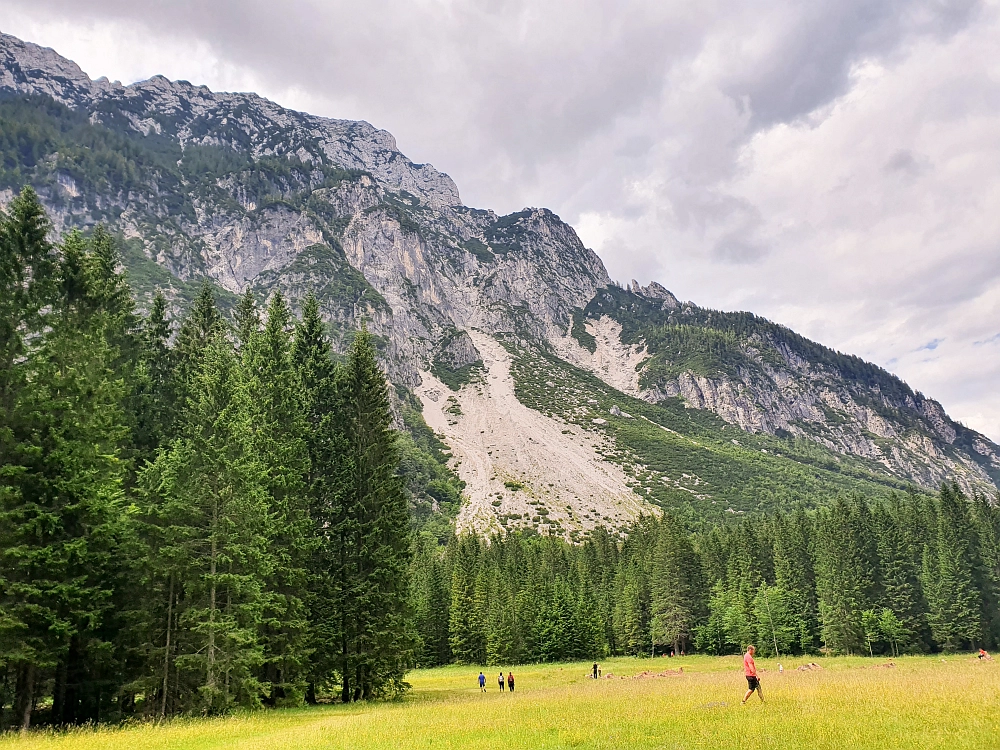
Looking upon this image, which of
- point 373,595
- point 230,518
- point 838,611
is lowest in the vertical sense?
point 838,611

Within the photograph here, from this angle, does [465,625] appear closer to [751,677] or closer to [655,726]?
[751,677]

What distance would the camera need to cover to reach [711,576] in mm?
83562

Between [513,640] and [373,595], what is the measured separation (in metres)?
51.9

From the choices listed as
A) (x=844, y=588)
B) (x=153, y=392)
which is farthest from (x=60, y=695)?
(x=844, y=588)

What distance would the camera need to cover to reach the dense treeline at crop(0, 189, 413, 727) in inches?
779

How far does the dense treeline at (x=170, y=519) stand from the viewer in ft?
64.9

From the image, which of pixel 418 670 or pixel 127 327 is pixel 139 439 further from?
pixel 418 670

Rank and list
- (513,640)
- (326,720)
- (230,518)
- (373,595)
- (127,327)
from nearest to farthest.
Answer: (326,720), (230,518), (373,595), (127,327), (513,640)

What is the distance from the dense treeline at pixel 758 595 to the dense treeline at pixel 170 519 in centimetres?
4055

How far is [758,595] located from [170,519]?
2789 inches

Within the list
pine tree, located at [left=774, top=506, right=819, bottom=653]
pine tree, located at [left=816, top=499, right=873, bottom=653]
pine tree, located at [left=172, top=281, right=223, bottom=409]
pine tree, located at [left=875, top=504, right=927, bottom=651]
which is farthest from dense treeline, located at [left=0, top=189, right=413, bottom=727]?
pine tree, located at [left=875, top=504, right=927, bottom=651]

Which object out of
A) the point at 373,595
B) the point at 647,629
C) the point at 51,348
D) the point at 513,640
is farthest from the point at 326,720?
the point at 647,629

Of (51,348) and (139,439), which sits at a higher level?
(51,348)

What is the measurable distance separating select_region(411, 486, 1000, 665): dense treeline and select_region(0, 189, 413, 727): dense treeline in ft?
133
